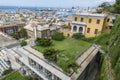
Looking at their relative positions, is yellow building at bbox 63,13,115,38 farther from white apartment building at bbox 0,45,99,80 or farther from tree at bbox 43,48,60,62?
tree at bbox 43,48,60,62

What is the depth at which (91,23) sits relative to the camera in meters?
27.2

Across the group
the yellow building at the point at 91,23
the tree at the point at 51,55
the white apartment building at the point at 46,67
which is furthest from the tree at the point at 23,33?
the tree at the point at 51,55

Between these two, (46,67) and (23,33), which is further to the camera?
(23,33)

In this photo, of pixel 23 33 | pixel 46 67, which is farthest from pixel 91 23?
pixel 23 33

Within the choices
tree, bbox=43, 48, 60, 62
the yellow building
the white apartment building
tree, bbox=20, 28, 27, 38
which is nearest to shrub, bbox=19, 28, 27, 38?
tree, bbox=20, 28, 27, 38

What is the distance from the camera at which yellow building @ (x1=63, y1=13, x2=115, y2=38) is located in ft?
84.8

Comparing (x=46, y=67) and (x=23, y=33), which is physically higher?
(x=46, y=67)

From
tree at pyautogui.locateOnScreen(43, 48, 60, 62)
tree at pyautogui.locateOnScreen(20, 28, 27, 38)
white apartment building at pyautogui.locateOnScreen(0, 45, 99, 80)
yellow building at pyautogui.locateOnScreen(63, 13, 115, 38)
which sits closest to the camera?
white apartment building at pyautogui.locateOnScreen(0, 45, 99, 80)

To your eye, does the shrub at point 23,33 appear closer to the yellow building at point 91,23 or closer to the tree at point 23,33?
the tree at point 23,33

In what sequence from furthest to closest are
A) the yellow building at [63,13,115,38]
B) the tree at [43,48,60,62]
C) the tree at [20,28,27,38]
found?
1. the tree at [20,28,27,38]
2. the yellow building at [63,13,115,38]
3. the tree at [43,48,60,62]

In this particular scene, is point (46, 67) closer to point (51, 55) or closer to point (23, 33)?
point (51, 55)

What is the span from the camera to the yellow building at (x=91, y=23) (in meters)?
25.9

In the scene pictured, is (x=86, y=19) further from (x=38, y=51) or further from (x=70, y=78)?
(x=70, y=78)

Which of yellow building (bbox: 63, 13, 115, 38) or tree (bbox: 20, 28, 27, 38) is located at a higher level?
yellow building (bbox: 63, 13, 115, 38)
